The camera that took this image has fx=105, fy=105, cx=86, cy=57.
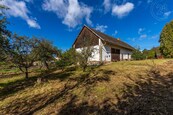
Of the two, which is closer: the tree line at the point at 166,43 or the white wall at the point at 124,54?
the tree line at the point at 166,43

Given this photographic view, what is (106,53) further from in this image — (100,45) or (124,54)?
(124,54)

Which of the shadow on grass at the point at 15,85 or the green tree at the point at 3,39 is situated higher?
the green tree at the point at 3,39

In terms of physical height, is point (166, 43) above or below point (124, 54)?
above

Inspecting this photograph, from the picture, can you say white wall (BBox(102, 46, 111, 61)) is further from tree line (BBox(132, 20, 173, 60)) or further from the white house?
tree line (BBox(132, 20, 173, 60))

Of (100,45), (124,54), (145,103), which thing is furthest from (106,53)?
(145,103)

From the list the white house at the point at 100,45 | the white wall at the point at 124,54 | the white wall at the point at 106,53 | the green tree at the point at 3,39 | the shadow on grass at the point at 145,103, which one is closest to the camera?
the shadow on grass at the point at 145,103

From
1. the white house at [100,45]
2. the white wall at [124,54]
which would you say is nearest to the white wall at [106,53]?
the white house at [100,45]

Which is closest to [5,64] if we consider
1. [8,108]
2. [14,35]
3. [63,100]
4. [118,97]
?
[14,35]

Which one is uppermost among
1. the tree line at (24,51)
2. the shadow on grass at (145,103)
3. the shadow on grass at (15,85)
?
the tree line at (24,51)

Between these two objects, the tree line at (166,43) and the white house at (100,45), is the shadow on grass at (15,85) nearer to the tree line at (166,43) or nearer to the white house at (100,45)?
the white house at (100,45)

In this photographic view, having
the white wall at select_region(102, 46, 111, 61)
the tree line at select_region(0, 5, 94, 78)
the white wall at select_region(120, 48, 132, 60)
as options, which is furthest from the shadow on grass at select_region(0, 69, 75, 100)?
the white wall at select_region(120, 48, 132, 60)

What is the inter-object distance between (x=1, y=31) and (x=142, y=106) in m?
8.36

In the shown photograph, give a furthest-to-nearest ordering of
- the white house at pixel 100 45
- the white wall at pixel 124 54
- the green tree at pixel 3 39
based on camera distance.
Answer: the white wall at pixel 124 54 → the white house at pixel 100 45 → the green tree at pixel 3 39

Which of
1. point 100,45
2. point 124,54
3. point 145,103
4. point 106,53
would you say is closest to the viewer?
point 145,103
